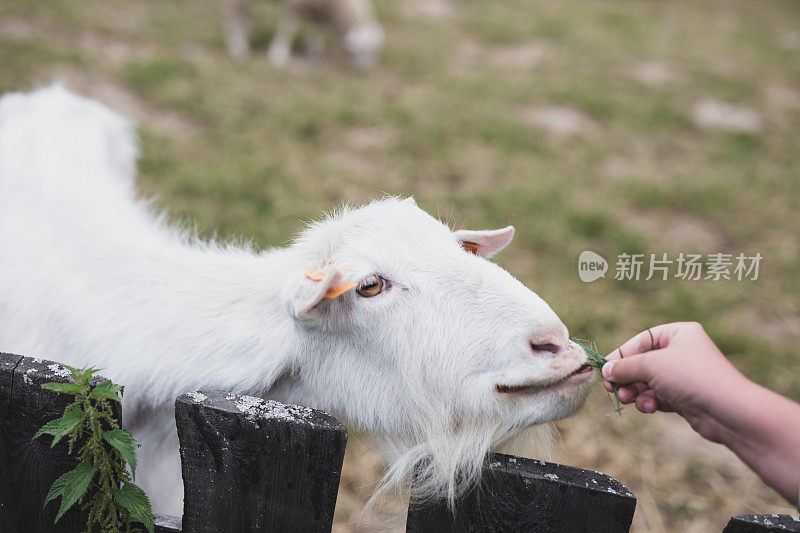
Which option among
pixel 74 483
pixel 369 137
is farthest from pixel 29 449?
pixel 369 137

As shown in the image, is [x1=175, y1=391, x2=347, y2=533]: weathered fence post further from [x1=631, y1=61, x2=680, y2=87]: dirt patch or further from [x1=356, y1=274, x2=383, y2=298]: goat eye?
[x1=631, y1=61, x2=680, y2=87]: dirt patch

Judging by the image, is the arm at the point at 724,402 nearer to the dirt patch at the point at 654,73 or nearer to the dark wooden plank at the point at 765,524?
the dark wooden plank at the point at 765,524

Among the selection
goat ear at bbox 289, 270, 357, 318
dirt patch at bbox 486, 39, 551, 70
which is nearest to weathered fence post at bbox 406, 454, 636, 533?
goat ear at bbox 289, 270, 357, 318

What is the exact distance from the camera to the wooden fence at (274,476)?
135 cm

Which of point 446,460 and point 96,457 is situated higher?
point 446,460

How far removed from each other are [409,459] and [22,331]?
141cm

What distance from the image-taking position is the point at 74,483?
140 centimetres

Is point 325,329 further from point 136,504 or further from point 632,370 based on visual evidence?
point 632,370

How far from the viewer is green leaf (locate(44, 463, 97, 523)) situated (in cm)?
138

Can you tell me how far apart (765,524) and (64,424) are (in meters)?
1.48

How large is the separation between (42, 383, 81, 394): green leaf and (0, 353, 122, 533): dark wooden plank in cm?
3

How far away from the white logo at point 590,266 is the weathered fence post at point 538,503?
9.87ft

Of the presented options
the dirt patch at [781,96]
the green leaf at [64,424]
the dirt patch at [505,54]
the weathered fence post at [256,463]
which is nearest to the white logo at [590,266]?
the weathered fence post at [256,463]

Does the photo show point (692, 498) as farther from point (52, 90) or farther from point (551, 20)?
point (551, 20)
